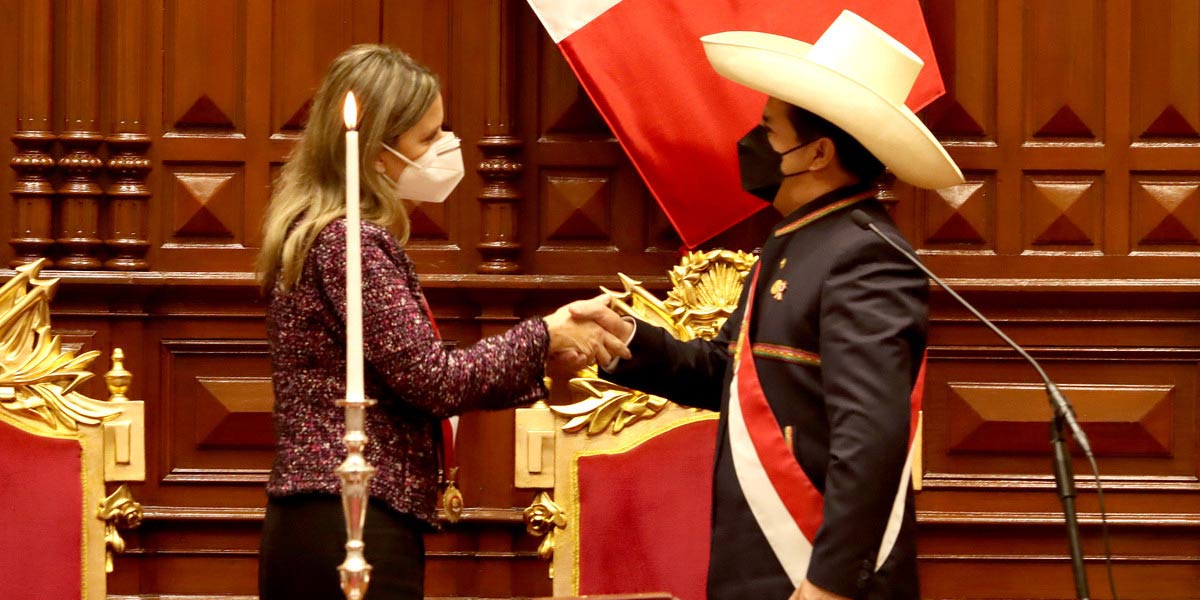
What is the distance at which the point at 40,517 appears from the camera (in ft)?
8.49

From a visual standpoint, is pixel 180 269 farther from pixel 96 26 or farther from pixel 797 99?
pixel 797 99

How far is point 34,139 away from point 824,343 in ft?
7.36

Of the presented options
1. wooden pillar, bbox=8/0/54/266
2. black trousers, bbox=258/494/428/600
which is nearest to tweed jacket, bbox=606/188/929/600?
black trousers, bbox=258/494/428/600

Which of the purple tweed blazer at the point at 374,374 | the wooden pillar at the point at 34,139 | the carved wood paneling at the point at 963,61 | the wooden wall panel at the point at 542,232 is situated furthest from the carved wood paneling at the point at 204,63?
the carved wood paneling at the point at 963,61

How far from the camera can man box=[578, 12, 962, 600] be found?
1851mm

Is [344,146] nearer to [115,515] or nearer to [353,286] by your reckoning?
[353,286]

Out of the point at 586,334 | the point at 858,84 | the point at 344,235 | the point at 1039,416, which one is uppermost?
→ the point at 858,84

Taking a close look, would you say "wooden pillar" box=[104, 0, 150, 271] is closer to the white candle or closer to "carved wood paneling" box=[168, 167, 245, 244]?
"carved wood paneling" box=[168, 167, 245, 244]

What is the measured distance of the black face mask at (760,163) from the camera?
2.14 m

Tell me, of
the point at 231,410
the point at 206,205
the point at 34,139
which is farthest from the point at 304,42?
the point at 231,410

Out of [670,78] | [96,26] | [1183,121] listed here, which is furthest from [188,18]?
[1183,121]

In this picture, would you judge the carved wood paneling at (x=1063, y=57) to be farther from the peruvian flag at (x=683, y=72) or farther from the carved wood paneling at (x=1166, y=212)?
the peruvian flag at (x=683, y=72)

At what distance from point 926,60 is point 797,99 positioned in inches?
45.4

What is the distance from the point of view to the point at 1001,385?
11.1ft
